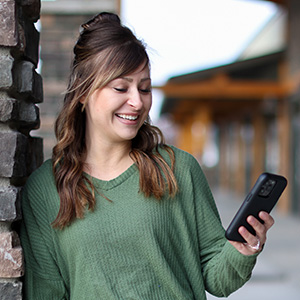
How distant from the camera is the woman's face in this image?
1.69 m

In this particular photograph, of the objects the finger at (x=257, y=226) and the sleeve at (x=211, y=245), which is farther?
the sleeve at (x=211, y=245)

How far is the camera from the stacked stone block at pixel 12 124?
1.54m

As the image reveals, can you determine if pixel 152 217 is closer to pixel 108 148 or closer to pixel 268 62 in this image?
pixel 108 148

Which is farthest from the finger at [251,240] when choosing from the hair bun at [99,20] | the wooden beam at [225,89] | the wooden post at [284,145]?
the wooden post at [284,145]

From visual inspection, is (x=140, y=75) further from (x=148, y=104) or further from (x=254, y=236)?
(x=254, y=236)

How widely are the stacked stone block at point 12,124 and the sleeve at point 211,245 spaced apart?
594 mm

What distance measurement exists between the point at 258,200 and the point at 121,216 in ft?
1.44

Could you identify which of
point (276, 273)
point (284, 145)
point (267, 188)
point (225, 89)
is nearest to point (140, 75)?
point (267, 188)

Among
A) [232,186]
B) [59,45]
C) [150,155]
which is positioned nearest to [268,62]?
[232,186]

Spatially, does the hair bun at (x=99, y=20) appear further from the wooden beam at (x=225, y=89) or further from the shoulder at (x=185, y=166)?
the wooden beam at (x=225, y=89)

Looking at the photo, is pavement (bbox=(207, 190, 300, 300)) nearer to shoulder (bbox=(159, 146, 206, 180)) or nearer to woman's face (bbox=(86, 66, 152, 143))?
shoulder (bbox=(159, 146, 206, 180))

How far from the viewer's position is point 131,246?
166cm

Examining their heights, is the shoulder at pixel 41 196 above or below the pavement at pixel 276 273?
above

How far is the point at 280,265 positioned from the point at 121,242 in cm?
467
